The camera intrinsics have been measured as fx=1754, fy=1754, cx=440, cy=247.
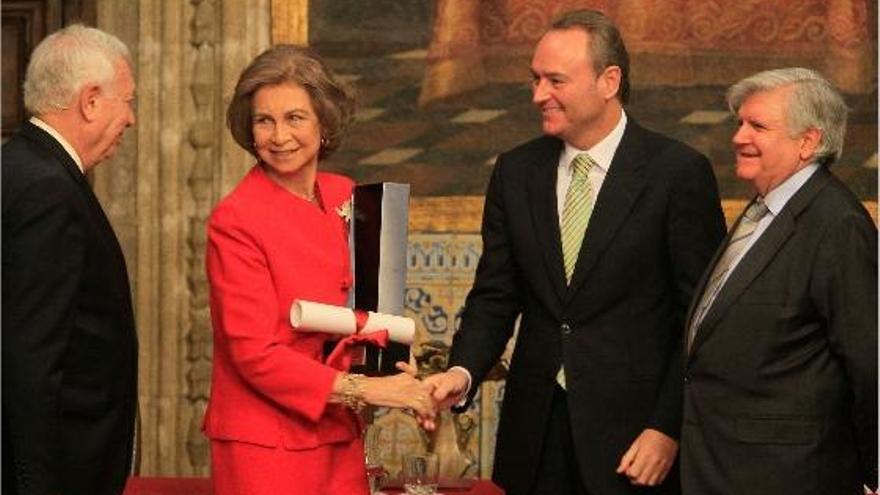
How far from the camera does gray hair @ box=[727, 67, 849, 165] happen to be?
3803 millimetres

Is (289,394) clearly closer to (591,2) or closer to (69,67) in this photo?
(69,67)

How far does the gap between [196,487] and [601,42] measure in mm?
1682

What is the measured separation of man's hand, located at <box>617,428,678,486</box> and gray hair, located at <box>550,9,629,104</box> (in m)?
0.83

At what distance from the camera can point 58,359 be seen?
3467 millimetres

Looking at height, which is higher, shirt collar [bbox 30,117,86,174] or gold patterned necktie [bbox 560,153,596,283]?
shirt collar [bbox 30,117,86,174]

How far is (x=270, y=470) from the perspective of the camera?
12.0 ft

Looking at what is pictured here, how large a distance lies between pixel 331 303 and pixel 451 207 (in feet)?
9.52

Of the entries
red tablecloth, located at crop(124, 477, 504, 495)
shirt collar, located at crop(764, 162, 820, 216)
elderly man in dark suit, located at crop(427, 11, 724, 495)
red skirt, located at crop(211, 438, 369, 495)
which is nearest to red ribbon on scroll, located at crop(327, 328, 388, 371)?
red skirt, located at crop(211, 438, 369, 495)

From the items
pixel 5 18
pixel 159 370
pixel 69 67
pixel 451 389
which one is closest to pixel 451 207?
pixel 159 370

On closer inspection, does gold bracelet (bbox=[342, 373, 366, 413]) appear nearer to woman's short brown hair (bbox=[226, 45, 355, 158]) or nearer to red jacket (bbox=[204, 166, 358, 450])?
red jacket (bbox=[204, 166, 358, 450])

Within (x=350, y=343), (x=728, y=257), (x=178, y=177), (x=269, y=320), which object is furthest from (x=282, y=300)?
(x=178, y=177)

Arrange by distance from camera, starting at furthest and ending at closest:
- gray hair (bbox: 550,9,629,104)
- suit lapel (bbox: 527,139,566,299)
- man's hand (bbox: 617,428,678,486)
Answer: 1. gray hair (bbox: 550,9,629,104)
2. suit lapel (bbox: 527,139,566,299)
3. man's hand (bbox: 617,428,678,486)

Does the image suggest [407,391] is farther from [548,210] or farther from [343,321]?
[548,210]

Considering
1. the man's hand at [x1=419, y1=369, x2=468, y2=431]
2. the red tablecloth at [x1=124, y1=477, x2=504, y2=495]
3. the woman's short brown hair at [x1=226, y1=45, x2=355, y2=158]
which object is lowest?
the red tablecloth at [x1=124, y1=477, x2=504, y2=495]
